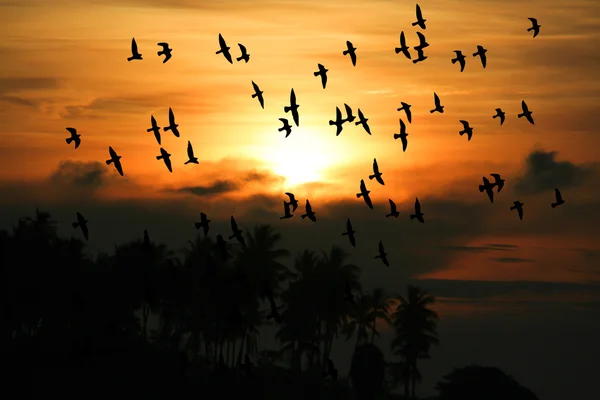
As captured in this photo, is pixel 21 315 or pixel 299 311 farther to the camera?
pixel 299 311

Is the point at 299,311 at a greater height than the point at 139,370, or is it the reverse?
the point at 299,311

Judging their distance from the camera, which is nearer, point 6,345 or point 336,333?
point 6,345

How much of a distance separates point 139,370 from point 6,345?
43.3 ft

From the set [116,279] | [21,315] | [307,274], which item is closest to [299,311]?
[307,274]

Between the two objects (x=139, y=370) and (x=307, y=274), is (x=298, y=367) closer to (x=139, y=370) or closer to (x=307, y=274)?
(x=307, y=274)

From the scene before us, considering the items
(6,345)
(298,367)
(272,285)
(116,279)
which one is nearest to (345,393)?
(298,367)

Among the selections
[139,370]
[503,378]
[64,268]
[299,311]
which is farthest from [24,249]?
[503,378]

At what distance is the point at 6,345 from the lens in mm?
107500

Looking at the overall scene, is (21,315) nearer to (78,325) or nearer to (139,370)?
(78,325)

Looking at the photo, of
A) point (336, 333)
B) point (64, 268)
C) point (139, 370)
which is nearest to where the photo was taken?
point (139, 370)

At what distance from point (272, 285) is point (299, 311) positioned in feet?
14.4

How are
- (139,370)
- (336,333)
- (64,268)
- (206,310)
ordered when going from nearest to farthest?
(139,370)
(64,268)
(206,310)
(336,333)

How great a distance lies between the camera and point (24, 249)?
111438mm

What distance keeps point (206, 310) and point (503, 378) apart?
3170 cm
